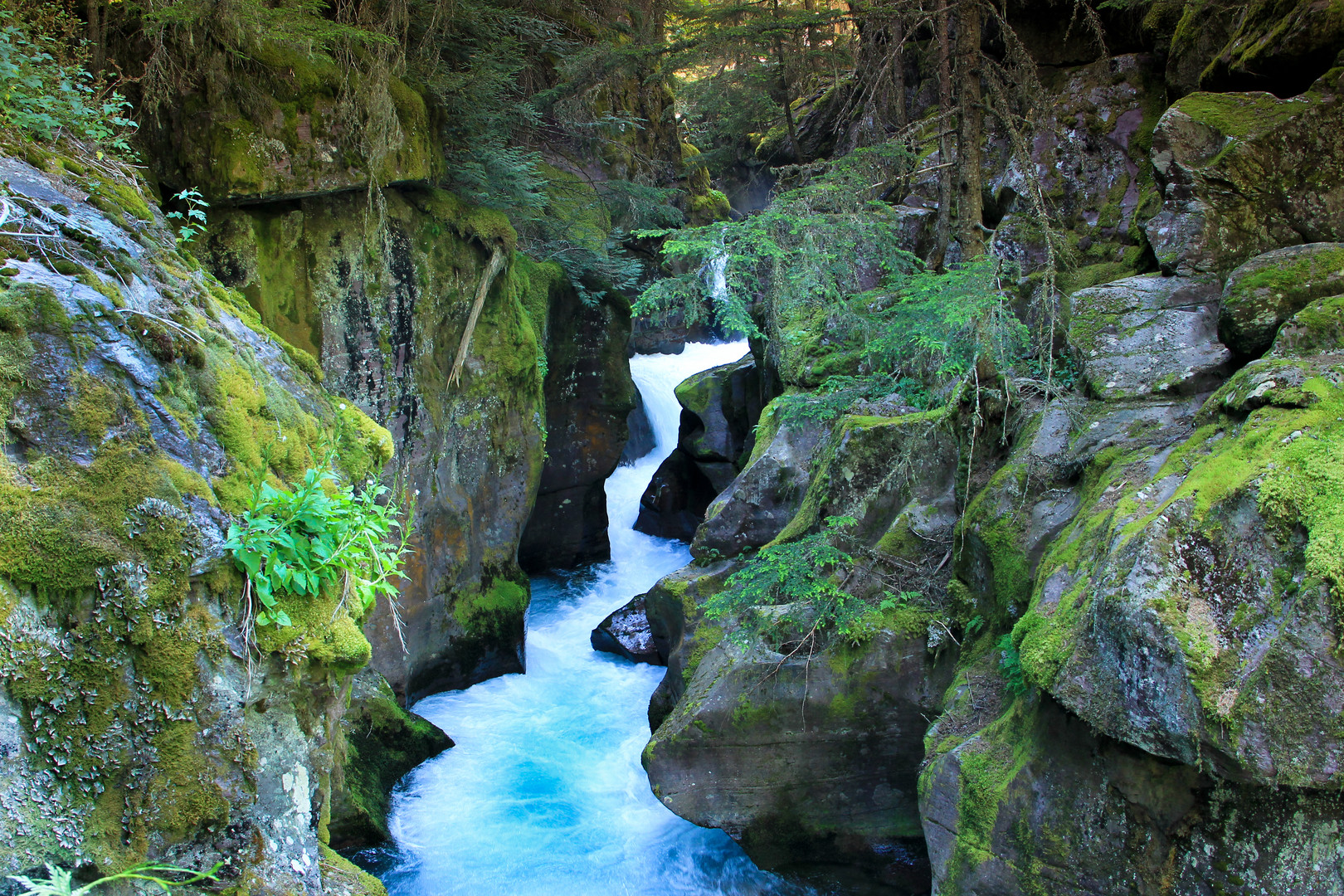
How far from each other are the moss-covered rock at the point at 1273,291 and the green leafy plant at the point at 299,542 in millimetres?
5777

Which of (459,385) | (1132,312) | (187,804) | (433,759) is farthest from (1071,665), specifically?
(459,385)

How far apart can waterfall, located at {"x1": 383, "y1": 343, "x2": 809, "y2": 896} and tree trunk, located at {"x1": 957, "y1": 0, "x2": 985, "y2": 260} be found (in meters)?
6.58

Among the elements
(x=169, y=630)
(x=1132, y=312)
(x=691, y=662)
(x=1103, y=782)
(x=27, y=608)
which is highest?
(x=1132, y=312)

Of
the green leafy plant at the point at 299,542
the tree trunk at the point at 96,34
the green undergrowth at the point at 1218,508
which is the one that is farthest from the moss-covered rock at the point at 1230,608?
the tree trunk at the point at 96,34

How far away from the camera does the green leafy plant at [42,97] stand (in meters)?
4.68

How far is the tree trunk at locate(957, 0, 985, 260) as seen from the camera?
7406mm

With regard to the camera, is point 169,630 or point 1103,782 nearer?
point 169,630

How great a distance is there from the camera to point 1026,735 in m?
4.81

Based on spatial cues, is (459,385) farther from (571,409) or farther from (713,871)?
(713,871)

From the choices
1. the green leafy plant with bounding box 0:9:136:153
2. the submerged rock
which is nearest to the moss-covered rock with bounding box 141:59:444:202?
the green leafy plant with bounding box 0:9:136:153

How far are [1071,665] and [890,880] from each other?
3.59 m

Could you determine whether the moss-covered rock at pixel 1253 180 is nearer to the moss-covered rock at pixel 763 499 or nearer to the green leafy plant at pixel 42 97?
the moss-covered rock at pixel 763 499

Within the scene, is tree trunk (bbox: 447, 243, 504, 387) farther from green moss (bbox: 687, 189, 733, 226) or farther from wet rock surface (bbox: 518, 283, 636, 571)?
green moss (bbox: 687, 189, 733, 226)

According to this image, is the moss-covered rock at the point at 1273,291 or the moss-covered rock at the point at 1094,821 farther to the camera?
the moss-covered rock at the point at 1273,291
